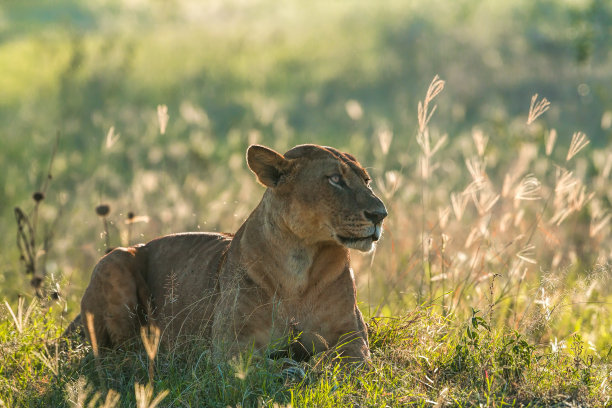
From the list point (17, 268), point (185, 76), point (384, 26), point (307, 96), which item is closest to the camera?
point (17, 268)

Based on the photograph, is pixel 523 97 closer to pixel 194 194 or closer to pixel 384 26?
pixel 384 26

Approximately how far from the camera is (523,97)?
24344mm

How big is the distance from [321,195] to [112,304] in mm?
1862

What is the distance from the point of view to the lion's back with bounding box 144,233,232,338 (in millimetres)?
5488

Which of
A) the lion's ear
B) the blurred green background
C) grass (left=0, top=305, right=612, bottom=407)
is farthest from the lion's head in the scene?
the blurred green background

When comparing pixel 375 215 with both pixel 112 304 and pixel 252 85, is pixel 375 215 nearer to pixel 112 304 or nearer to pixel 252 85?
pixel 112 304

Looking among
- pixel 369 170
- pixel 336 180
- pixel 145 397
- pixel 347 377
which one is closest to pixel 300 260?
pixel 336 180

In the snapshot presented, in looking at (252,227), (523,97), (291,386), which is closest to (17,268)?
(252,227)

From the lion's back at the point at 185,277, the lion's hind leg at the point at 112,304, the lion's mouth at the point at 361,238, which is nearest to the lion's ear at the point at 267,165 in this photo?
the lion's mouth at the point at 361,238

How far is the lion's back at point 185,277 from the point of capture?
18.0 feet

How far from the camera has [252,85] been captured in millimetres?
25203

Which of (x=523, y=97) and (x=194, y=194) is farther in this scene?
(x=523, y=97)

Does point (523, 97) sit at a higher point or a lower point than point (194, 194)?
lower

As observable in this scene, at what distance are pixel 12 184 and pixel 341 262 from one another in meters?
10.1
